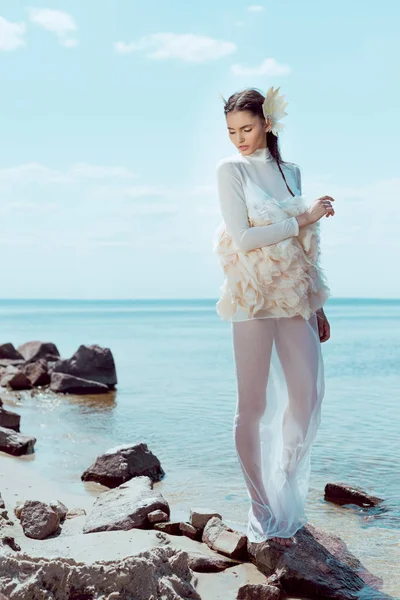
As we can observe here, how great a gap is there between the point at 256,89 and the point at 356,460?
13.9 feet

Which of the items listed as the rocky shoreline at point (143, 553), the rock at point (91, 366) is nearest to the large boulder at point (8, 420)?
the rocky shoreline at point (143, 553)

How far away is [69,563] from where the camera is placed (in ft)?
10.5

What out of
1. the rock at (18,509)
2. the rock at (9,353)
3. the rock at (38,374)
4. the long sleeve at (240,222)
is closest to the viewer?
the long sleeve at (240,222)

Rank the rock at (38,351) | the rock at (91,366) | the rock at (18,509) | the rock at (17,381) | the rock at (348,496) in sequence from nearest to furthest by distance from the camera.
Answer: the rock at (18,509) → the rock at (348,496) → the rock at (17,381) → the rock at (91,366) → the rock at (38,351)

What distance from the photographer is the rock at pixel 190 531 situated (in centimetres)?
442

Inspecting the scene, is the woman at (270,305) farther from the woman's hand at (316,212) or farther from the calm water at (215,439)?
the calm water at (215,439)

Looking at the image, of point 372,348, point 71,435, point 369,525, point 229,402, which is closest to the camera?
point 369,525

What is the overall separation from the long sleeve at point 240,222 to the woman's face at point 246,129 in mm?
149

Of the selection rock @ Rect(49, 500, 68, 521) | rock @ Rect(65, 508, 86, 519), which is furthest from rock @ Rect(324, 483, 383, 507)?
rock @ Rect(49, 500, 68, 521)

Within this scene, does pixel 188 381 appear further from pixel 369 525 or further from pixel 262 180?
pixel 262 180

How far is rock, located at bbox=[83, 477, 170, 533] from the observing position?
4402 mm

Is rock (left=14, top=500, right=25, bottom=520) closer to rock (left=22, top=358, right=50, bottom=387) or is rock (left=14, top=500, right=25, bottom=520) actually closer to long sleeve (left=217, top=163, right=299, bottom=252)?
long sleeve (left=217, top=163, right=299, bottom=252)

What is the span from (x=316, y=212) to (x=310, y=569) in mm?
1779

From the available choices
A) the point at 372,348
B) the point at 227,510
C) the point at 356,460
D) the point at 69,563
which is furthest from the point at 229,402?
the point at 372,348
